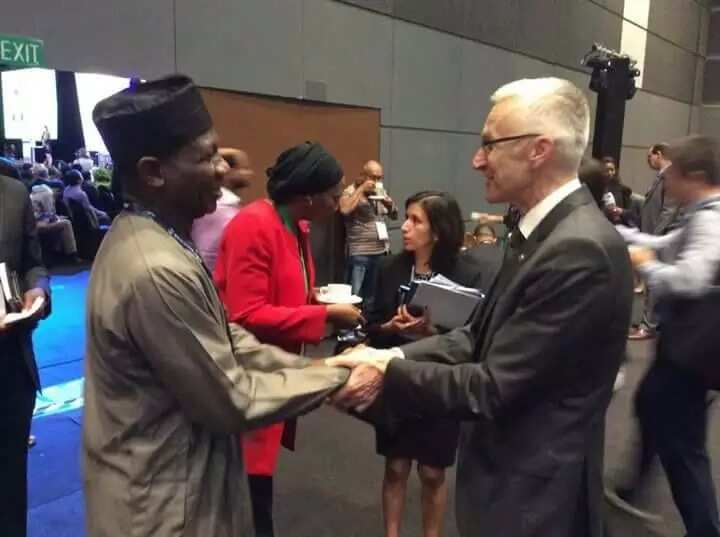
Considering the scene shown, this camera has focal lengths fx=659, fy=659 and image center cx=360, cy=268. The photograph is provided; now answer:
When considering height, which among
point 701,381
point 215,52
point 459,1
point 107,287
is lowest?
point 701,381

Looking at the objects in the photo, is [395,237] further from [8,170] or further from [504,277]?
[504,277]

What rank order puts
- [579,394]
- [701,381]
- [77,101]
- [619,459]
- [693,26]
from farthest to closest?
1. [693,26]
2. [77,101]
3. [619,459]
4. [701,381]
5. [579,394]

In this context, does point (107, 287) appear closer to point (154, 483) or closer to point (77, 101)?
point (154, 483)

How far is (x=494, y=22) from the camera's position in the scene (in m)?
8.15

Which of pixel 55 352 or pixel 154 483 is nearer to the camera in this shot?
pixel 154 483

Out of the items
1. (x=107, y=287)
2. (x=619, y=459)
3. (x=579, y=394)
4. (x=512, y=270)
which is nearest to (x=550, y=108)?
(x=512, y=270)

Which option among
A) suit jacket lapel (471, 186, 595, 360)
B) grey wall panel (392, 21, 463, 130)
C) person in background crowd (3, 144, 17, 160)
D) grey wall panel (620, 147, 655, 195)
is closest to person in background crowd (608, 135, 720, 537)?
suit jacket lapel (471, 186, 595, 360)

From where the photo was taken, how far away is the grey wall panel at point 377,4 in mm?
6168

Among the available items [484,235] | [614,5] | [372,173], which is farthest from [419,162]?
[614,5]

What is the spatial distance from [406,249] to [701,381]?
1243 mm

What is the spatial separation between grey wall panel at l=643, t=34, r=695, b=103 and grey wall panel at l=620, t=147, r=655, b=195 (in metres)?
1.35

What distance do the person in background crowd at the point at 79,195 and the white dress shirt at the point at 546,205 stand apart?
4269 mm

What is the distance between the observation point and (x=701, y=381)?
2.54m

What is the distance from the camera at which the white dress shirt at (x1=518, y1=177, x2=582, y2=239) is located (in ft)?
4.65
